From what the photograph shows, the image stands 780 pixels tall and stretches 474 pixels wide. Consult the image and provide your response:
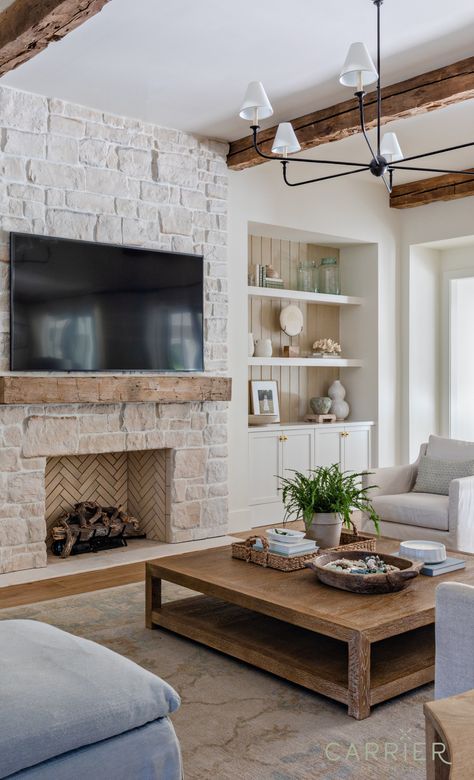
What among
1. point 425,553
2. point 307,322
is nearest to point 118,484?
point 307,322

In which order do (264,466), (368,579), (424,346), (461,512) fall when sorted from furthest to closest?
(424,346) → (264,466) → (461,512) → (368,579)

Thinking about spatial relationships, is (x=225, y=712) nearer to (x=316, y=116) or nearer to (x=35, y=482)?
(x=35, y=482)

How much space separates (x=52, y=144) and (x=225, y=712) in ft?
11.6

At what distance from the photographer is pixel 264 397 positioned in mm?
6340

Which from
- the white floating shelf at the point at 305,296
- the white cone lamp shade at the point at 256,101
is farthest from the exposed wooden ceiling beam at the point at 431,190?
the white cone lamp shade at the point at 256,101

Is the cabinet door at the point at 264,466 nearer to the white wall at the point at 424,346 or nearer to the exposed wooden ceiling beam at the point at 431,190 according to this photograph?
the white wall at the point at 424,346

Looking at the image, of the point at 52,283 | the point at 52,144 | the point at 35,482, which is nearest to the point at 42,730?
the point at 35,482

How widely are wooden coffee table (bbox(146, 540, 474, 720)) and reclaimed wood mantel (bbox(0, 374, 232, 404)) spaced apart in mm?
1564

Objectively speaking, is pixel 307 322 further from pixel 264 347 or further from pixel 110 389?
pixel 110 389

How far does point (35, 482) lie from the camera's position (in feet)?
15.0

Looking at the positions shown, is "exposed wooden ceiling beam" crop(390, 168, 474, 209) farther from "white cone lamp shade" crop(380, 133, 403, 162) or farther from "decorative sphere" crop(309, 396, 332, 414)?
"white cone lamp shade" crop(380, 133, 403, 162)

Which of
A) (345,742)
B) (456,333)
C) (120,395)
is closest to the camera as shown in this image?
(345,742)

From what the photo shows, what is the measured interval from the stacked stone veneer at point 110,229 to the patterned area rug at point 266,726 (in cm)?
165

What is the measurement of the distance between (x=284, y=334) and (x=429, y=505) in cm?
255
